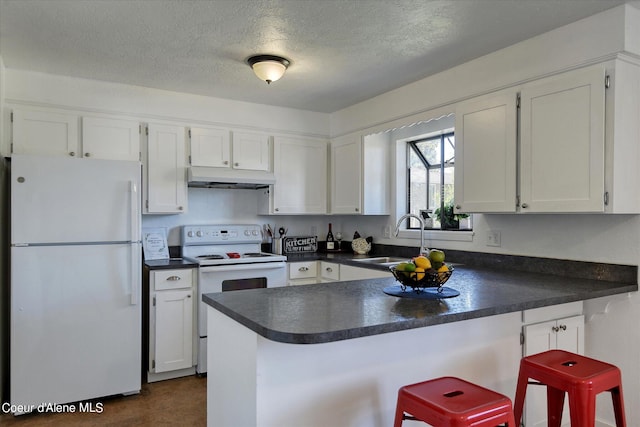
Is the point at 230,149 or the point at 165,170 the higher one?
the point at 230,149

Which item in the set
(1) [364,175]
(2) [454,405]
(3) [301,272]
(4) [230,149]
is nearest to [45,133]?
(4) [230,149]

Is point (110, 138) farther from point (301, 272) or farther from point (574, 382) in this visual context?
point (574, 382)

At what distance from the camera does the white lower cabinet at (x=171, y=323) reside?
10.4ft

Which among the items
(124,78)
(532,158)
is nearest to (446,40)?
(532,158)

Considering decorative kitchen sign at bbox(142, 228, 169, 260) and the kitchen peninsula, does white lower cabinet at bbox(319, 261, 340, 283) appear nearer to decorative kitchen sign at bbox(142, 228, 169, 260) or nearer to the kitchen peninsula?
decorative kitchen sign at bbox(142, 228, 169, 260)

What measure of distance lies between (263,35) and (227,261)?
5.72 ft

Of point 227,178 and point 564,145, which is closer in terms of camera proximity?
point 564,145

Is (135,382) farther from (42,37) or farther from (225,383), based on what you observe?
(42,37)

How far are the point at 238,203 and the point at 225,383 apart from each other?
2.51 meters

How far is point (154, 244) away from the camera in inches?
140

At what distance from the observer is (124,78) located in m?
3.18

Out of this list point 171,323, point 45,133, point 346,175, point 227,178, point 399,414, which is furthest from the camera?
point 346,175

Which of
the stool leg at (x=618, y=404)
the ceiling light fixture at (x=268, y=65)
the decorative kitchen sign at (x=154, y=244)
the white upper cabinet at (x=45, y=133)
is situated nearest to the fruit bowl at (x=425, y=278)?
the stool leg at (x=618, y=404)

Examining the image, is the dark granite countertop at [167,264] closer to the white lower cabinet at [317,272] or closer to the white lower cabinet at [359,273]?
the white lower cabinet at [317,272]
